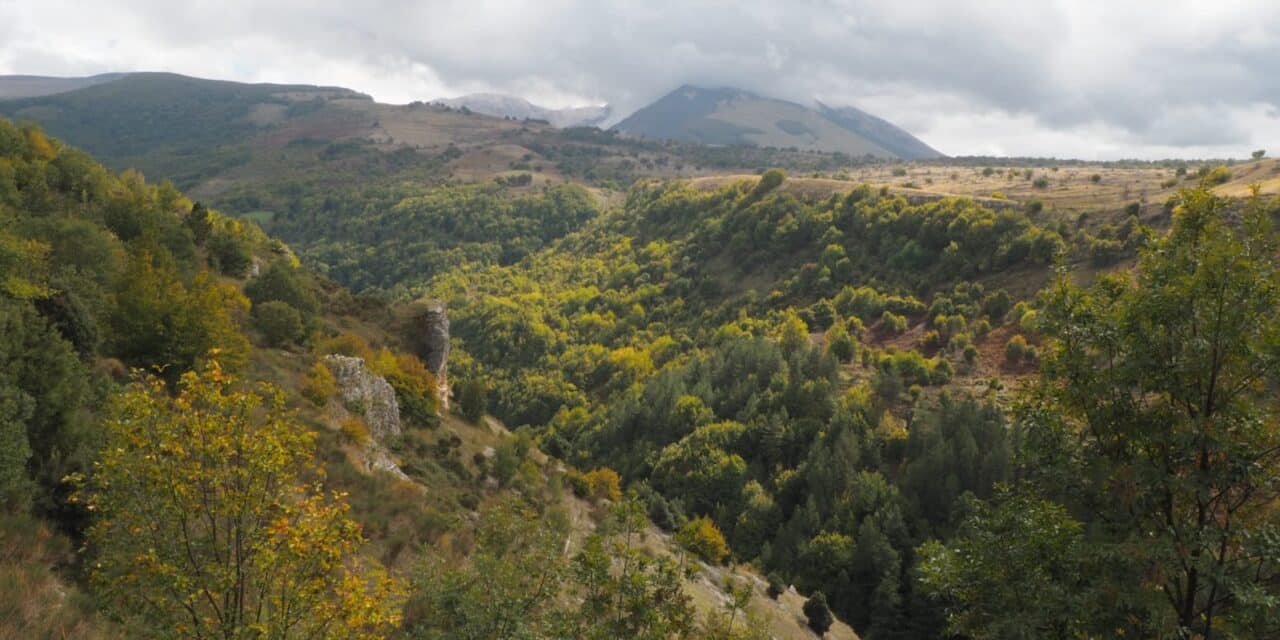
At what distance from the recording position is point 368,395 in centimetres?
3338

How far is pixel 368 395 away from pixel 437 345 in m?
15.1

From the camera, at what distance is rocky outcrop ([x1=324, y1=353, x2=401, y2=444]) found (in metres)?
32.2

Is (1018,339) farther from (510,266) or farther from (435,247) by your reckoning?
(435,247)

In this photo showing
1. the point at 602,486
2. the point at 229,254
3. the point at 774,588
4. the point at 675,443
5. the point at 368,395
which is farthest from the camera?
the point at 675,443

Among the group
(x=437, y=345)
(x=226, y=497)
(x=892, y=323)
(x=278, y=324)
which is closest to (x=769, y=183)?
(x=892, y=323)

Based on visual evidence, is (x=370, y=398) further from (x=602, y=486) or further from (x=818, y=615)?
(x=818, y=615)

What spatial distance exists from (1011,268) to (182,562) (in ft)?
263

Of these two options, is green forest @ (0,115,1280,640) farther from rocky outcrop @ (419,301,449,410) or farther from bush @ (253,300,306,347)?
rocky outcrop @ (419,301,449,410)

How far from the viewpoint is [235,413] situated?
9727 mm

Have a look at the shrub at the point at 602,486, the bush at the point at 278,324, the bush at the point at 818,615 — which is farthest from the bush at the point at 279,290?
the bush at the point at 818,615

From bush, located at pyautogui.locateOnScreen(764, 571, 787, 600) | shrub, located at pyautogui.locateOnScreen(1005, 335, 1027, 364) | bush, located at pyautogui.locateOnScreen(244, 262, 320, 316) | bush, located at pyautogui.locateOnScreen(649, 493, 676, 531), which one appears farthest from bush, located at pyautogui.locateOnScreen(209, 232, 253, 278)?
shrub, located at pyautogui.locateOnScreen(1005, 335, 1027, 364)

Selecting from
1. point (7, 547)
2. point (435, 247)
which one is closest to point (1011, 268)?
point (7, 547)

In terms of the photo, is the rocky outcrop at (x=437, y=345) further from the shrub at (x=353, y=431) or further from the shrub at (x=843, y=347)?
the shrub at (x=843, y=347)

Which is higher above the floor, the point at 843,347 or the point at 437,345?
the point at 437,345
